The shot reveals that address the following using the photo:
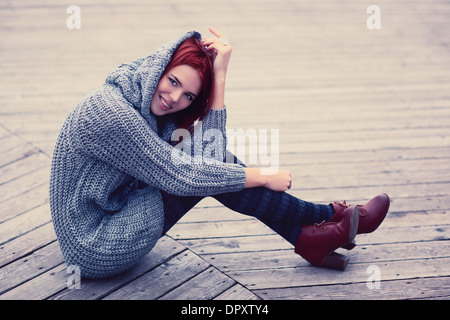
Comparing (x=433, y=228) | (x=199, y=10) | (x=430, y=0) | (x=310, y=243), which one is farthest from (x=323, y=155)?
(x=430, y=0)

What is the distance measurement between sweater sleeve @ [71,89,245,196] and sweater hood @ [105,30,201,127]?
58mm

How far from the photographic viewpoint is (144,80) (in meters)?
1.90

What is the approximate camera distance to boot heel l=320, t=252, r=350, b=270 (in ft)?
7.13

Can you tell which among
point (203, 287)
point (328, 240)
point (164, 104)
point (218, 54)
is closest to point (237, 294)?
point (203, 287)

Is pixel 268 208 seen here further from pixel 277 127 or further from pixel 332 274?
pixel 277 127

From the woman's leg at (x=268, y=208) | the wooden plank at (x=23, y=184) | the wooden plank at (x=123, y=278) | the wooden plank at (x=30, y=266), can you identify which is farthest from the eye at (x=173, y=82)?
the wooden plank at (x=23, y=184)

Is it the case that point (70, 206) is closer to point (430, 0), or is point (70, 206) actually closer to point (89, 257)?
point (89, 257)

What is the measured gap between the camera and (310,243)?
2.13m

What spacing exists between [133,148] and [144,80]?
0.78ft

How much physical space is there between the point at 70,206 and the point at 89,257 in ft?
0.59

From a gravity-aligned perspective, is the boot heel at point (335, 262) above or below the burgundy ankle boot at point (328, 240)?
below

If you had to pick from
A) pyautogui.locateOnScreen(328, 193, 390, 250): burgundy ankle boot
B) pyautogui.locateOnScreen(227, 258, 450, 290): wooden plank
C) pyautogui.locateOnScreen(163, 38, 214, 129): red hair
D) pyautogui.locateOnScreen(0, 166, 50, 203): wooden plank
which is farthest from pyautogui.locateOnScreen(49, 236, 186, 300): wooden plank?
pyautogui.locateOnScreen(0, 166, 50, 203): wooden plank

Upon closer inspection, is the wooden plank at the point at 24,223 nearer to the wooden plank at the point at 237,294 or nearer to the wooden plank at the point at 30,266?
the wooden plank at the point at 30,266

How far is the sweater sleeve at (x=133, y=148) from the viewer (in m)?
1.80
